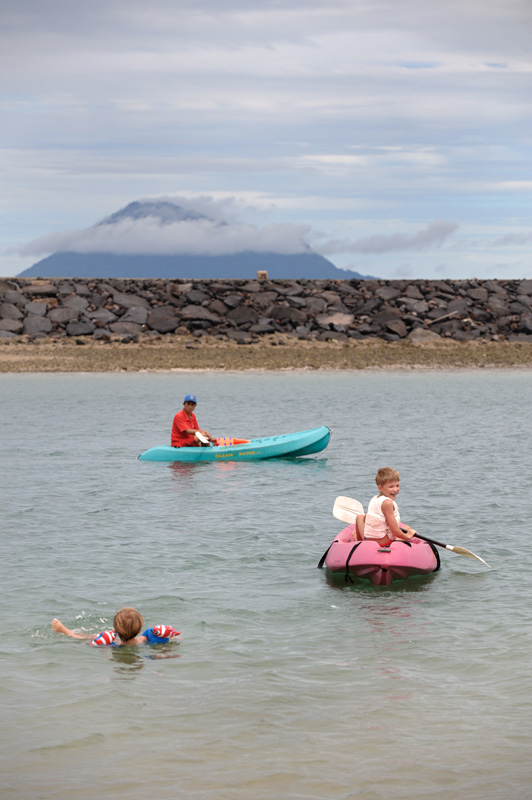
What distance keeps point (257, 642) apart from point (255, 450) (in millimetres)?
11405

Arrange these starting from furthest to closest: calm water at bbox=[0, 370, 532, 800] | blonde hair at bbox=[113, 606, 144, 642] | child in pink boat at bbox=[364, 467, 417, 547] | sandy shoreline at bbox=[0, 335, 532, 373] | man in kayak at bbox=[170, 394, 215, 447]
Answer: sandy shoreline at bbox=[0, 335, 532, 373], man in kayak at bbox=[170, 394, 215, 447], child in pink boat at bbox=[364, 467, 417, 547], blonde hair at bbox=[113, 606, 144, 642], calm water at bbox=[0, 370, 532, 800]

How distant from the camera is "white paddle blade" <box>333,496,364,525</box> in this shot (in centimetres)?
1235

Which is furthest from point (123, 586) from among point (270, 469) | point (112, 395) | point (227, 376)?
point (227, 376)

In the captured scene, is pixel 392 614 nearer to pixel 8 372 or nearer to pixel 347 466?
pixel 347 466

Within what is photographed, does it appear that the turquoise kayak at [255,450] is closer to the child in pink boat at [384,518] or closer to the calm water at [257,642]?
the calm water at [257,642]

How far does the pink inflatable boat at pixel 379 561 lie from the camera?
10.8 m

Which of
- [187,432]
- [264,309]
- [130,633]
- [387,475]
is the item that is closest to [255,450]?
[187,432]

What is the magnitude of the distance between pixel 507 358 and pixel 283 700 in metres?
45.0

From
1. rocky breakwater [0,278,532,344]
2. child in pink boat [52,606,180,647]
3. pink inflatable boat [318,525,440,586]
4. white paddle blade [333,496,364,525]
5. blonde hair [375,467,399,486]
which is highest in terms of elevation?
rocky breakwater [0,278,532,344]

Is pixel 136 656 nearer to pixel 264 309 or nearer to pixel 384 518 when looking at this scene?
pixel 384 518

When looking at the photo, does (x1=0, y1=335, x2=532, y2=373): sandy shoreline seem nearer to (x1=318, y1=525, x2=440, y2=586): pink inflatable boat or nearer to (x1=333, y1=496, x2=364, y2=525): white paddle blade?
(x1=333, y1=496, x2=364, y2=525): white paddle blade

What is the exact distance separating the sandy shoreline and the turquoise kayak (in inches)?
1033

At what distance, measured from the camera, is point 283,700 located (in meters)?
7.77

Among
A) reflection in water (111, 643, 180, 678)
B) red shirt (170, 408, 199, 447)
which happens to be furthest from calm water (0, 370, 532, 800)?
red shirt (170, 408, 199, 447)
